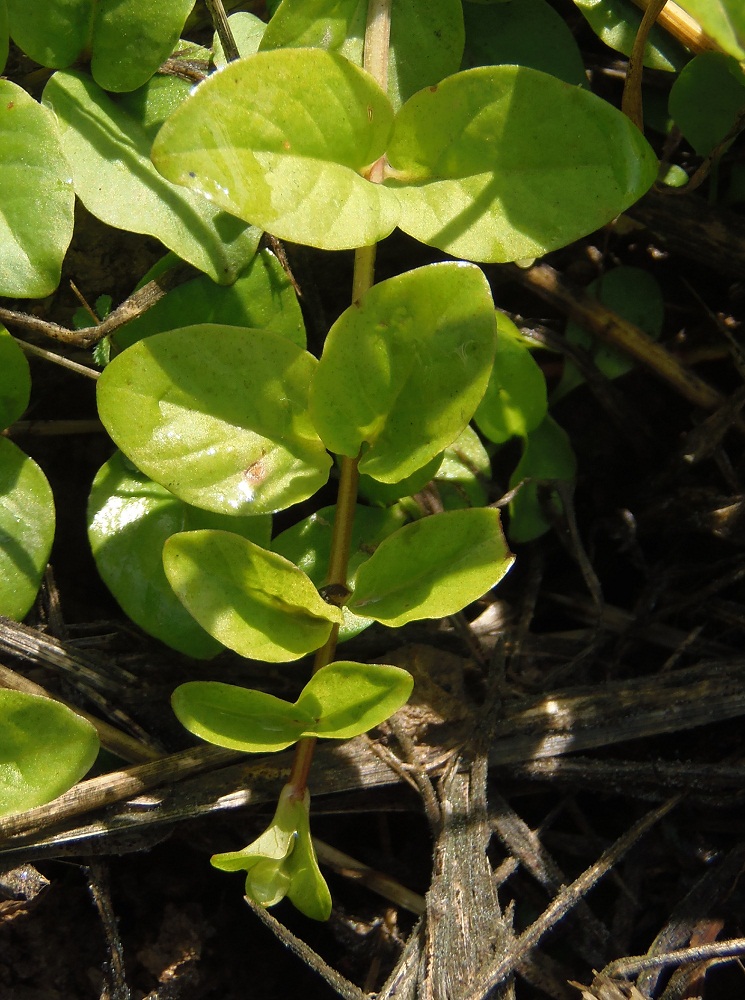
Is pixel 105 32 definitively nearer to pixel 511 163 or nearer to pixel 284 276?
pixel 284 276

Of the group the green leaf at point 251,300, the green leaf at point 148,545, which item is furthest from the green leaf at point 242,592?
the green leaf at point 251,300

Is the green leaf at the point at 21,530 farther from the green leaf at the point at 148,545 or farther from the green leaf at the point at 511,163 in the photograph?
the green leaf at the point at 511,163

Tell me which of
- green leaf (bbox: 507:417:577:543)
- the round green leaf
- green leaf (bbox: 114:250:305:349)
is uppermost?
green leaf (bbox: 114:250:305:349)

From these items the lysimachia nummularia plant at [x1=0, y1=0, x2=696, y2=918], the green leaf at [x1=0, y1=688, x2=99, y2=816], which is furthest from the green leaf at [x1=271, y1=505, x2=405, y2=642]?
the green leaf at [x1=0, y1=688, x2=99, y2=816]

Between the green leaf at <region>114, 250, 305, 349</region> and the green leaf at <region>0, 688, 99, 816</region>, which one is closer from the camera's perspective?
the green leaf at <region>0, 688, 99, 816</region>

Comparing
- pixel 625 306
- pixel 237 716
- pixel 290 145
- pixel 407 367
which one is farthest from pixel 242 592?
pixel 625 306

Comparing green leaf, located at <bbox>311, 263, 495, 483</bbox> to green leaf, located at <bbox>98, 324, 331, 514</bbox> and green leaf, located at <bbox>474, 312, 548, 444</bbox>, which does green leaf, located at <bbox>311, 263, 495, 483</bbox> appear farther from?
green leaf, located at <bbox>474, 312, 548, 444</bbox>

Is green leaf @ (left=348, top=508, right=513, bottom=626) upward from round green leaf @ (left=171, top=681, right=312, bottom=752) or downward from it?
upward
